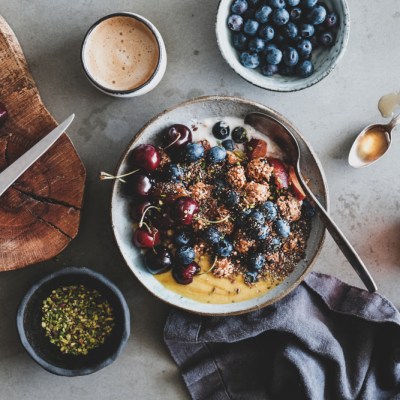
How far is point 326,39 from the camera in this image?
5.57 ft

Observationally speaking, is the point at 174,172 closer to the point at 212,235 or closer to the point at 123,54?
the point at 212,235

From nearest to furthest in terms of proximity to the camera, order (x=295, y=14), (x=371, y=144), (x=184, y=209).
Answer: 1. (x=184, y=209)
2. (x=295, y=14)
3. (x=371, y=144)

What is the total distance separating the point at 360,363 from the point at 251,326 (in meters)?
0.39

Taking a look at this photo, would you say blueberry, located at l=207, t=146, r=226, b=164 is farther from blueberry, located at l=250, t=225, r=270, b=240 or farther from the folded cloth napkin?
the folded cloth napkin

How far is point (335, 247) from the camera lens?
6.07 feet

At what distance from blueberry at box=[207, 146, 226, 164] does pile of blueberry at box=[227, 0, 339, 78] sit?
30 centimetres

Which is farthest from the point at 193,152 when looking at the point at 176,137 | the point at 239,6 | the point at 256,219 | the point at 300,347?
the point at 300,347

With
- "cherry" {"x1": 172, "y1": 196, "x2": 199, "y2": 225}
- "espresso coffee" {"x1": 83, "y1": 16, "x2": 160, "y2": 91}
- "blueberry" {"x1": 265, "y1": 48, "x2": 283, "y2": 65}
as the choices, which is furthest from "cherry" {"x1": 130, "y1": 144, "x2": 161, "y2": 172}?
"blueberry" {"x1": 265, "y1": 48, "x2": 283, "y2": 65}

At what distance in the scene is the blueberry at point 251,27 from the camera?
5.52 feet

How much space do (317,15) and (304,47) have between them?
0.10 meters

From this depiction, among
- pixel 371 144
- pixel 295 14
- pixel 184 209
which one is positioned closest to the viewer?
pixel 184 209

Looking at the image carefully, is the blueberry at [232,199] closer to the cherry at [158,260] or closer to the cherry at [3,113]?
the cherry at [158,260]

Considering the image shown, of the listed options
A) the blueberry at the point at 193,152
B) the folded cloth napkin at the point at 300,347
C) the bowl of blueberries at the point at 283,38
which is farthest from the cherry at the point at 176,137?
the folded cloth napkin at the point at 300,347

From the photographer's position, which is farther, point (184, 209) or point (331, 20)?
point (331, 20)
